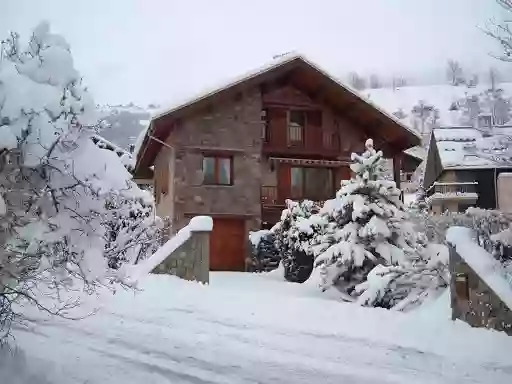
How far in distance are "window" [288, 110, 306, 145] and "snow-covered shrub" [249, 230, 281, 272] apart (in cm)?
96

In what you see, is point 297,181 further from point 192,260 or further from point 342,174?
point 192,260

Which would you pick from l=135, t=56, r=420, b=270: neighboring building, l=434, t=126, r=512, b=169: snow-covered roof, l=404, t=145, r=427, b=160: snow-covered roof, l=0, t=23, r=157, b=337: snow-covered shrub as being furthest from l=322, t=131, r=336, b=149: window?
l=0, t=23, r=157, b=337: snow-covered shrub

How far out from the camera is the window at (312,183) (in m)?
4.52

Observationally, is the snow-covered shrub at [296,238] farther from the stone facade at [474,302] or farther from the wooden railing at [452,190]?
the stone facade at [474,302]

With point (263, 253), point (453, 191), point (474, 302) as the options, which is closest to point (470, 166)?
point (453, 191)

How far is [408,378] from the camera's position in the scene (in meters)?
2.21

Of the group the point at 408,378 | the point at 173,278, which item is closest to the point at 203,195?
the point at 173,278

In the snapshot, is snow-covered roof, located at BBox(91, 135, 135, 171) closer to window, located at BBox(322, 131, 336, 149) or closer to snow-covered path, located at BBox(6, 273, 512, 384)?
snow-covered path, located at BBox(6, 273, 512, 384)

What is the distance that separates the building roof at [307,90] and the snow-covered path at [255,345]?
50.2 inches

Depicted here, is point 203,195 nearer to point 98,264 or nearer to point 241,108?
point 241,108

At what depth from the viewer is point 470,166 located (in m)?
2.81

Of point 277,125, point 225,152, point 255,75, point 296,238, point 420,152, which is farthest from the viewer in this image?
point 277,125

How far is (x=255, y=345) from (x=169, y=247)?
1.14 meters

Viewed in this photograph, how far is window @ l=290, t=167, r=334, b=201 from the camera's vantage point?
4.52 meters
